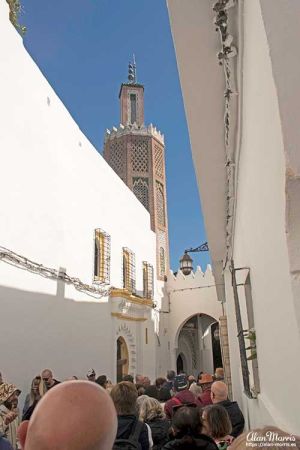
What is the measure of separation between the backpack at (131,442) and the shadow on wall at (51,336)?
4.54m

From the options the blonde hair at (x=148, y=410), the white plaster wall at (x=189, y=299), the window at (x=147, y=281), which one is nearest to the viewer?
the blonde hair at (x=148, y=410)

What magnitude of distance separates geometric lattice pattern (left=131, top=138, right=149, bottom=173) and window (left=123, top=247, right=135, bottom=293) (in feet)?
28.8

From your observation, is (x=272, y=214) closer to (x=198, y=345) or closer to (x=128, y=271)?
(x=128, y=271)

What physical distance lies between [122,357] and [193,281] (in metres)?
7.07

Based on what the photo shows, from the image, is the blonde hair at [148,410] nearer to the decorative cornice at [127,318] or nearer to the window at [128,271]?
the decorative cornice at [127,318]

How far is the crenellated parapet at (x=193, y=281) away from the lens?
61.8 feet

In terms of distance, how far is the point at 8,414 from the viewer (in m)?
4.15

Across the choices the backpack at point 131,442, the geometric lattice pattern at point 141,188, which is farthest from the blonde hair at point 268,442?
the geometric lattice pattern at point 141,188

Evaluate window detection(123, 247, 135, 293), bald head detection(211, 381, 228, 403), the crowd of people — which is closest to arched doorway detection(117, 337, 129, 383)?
window detection(123, 247, 135, 293)

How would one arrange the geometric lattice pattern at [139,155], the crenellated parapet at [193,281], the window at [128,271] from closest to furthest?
the window at [128,271], the crenellated parapet at [193,281], the geometric lattice pattern at [139,155]

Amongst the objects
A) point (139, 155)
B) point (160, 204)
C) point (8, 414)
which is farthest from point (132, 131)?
point (8, 414)

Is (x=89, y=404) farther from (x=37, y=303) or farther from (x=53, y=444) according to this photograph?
(x=37, y=303)

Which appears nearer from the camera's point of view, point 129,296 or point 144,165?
point 129,296

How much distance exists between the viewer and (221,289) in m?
11.5
